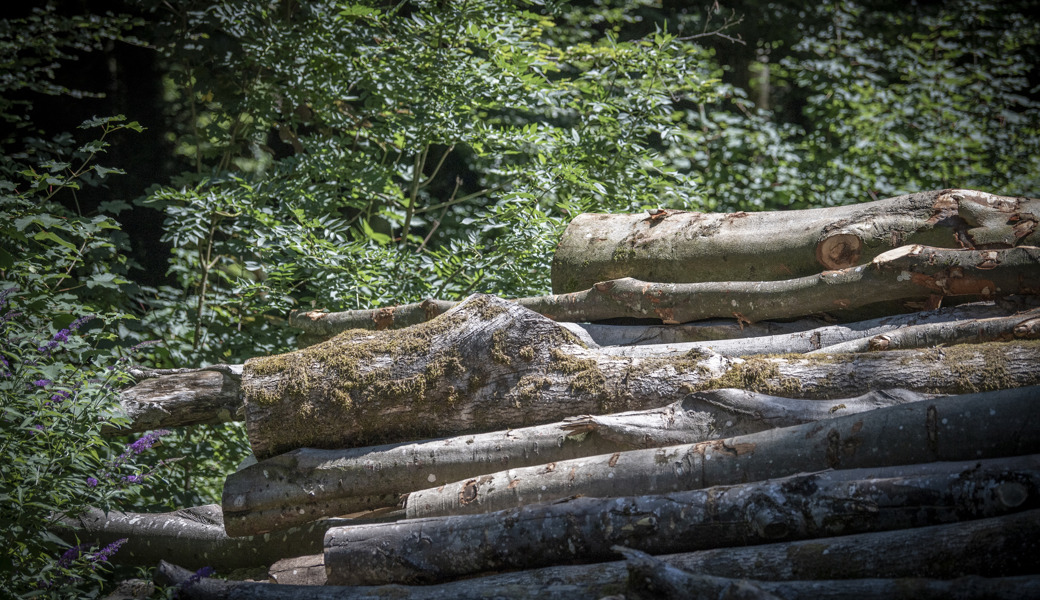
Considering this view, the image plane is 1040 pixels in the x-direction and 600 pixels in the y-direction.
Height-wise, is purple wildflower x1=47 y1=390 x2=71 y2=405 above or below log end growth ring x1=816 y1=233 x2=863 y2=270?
below

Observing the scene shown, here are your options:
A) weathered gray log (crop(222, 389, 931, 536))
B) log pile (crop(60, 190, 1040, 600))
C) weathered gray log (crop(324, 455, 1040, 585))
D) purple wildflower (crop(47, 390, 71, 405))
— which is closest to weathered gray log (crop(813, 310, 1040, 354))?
log pile (crop(60, 190, 1040, 600))

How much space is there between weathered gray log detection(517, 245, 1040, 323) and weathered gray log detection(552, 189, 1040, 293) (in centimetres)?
18

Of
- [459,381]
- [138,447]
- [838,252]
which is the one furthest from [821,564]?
[138,447]

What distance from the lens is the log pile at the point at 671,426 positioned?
2018mm

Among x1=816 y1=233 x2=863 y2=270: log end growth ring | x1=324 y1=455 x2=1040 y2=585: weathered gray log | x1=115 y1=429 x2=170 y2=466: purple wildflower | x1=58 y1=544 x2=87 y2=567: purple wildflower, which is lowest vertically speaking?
x1=58 y1=544 x2=87 y2=567: purple wildflower

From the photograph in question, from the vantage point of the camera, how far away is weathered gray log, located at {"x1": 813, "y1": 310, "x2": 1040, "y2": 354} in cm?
268

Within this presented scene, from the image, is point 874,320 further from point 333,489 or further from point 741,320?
point 333,489

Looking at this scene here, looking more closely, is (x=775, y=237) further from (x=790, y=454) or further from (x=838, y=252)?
(x=790, y=454)

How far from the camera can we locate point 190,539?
3672mm

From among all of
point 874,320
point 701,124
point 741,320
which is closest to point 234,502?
point 741,320

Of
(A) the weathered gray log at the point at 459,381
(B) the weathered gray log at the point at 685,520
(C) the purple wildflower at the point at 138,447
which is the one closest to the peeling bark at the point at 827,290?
(A) the weathered gray log at the point at 459,381

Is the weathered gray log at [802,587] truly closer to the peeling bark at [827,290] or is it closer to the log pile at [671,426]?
the log pile at [671,426]

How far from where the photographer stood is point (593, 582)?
6.88 feet

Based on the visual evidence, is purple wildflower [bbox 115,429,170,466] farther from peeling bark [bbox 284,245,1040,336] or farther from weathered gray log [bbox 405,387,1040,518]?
peeling bark [bbox 284,245,1040,336]
